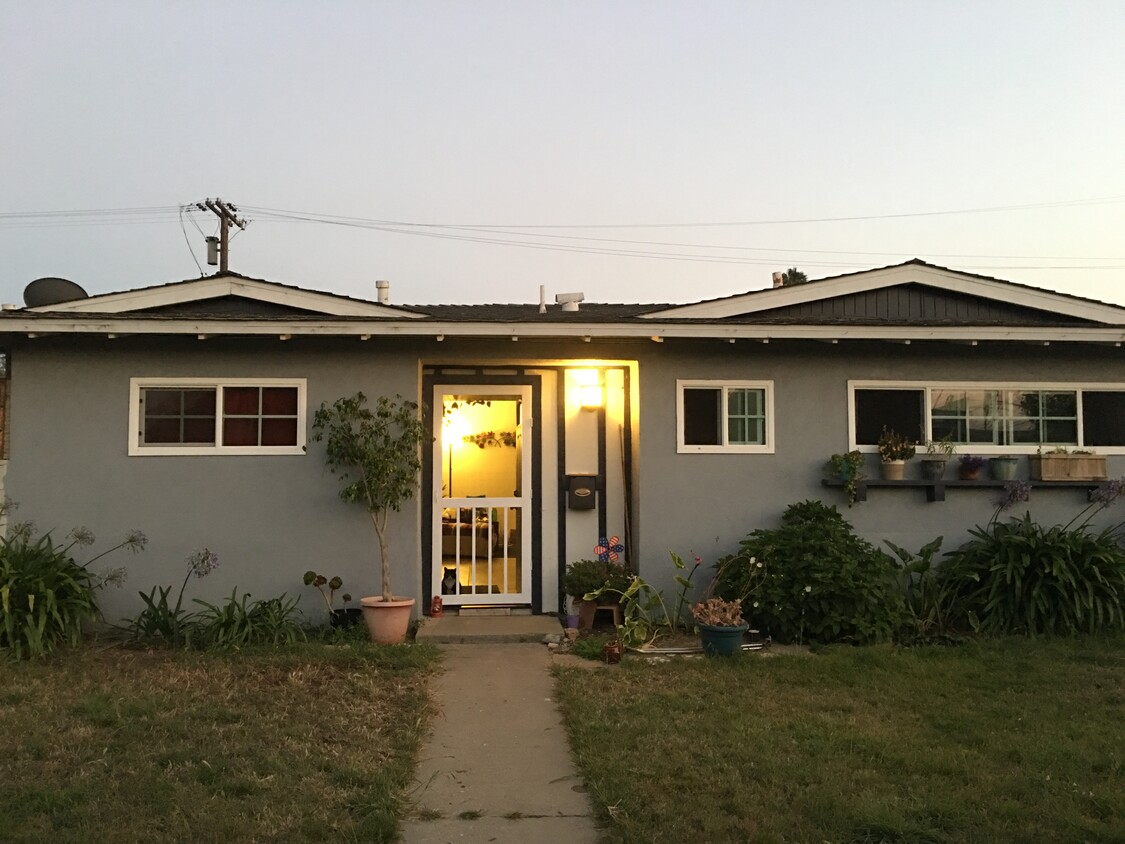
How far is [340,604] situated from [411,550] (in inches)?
30.5

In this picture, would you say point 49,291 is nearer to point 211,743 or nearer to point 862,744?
point 211,743

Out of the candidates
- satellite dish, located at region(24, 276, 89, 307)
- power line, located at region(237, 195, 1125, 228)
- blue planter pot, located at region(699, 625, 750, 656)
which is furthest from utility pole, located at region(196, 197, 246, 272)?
blue planter pot, located at region(699, 625, 750, 656)

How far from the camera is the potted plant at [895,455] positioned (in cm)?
830

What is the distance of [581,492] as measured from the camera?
28.8ft

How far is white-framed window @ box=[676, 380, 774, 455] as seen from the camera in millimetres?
8391

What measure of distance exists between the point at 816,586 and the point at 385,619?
11.6 feet

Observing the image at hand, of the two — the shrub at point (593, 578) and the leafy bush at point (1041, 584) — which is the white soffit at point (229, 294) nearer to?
the shrub at point (593, 578)

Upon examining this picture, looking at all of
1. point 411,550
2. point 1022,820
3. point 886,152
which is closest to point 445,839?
point 1022,820

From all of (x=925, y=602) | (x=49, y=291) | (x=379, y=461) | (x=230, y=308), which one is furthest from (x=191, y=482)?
(x=925, y=602)

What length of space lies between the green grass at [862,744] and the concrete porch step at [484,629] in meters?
1.12

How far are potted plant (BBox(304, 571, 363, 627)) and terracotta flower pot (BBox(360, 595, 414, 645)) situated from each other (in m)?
0.32

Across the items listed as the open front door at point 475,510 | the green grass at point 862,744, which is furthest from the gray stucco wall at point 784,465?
the green grass at point 862,744

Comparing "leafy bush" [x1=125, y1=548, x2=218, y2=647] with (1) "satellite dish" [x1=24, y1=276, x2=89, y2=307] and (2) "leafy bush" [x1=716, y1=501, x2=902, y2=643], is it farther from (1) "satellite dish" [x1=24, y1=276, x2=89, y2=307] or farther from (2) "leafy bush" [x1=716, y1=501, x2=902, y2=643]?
(2) "leafy bush" [x1=716, y1=501, x2=902, y2=643]

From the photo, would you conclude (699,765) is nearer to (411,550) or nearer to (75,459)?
(411,550)
